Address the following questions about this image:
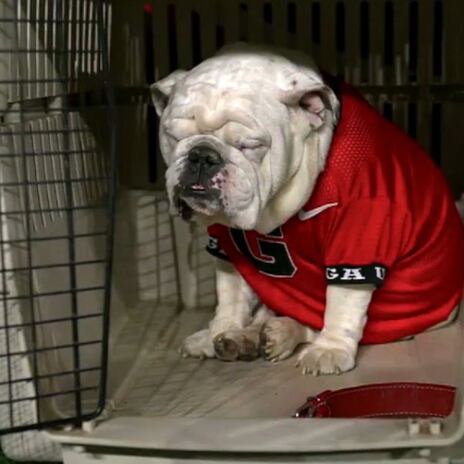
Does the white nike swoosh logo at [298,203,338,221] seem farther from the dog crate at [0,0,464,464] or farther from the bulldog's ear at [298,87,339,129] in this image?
the dog crate at [0,0,464,464]

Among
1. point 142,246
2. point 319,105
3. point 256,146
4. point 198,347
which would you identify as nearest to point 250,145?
point 256,146

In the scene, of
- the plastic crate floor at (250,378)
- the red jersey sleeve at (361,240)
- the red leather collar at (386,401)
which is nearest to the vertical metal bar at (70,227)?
the plastic crate floor at (250,378)

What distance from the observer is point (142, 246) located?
1.63 m

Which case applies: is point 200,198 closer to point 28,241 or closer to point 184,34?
point 28,241

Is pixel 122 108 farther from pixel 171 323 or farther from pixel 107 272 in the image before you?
pixel 107 272

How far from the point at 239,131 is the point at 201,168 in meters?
0.06

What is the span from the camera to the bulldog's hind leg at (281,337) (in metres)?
1.35

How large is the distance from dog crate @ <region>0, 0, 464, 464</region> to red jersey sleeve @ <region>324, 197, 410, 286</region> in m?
0.13

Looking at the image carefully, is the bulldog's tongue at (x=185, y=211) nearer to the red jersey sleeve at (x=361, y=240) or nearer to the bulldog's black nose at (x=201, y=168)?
the bulldog's black nose at (x=201, y=168)

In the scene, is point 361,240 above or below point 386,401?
above

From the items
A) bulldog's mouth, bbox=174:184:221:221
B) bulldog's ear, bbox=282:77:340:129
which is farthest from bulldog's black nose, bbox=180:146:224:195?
bulldog's ear, bbox=282:77:340:129

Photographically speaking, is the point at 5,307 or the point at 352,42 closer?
the point at 5,307

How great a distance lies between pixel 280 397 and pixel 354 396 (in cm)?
10

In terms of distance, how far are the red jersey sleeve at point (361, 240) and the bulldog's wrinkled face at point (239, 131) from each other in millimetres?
88
